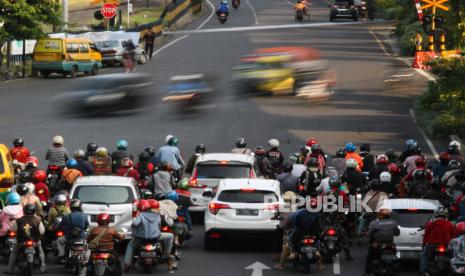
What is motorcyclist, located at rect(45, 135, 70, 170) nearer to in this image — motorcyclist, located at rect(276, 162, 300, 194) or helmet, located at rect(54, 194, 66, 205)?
helmet, located at rect(54, 194, 66, 205)

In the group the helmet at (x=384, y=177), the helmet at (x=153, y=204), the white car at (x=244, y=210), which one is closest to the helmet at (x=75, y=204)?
the helmet at (x=153, y=204)

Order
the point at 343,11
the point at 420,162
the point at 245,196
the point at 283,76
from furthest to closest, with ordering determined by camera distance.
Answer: the point at 343,11, the point at 420,162, the point at 245,196, the point at 283,76

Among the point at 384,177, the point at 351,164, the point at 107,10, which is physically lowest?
the point at 384,177

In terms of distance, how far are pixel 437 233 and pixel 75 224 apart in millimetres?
6408

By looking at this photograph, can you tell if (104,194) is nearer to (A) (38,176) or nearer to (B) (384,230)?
(A) (38,176)

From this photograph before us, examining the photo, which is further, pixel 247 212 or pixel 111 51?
pixel 111 51

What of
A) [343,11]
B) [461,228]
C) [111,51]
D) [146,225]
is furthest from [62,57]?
[461,228]

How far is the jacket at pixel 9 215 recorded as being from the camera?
2394cm

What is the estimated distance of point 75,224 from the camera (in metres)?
23.5

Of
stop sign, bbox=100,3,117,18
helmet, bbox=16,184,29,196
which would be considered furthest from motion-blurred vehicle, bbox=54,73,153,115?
stop sign, bbox=100,3,117,18

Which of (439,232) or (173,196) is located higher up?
(439,232)

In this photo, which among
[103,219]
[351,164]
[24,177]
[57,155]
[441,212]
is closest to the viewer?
[441,212]

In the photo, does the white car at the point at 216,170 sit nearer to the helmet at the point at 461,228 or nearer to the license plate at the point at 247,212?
the license plate at the point at 247,212

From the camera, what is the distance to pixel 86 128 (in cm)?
4375
